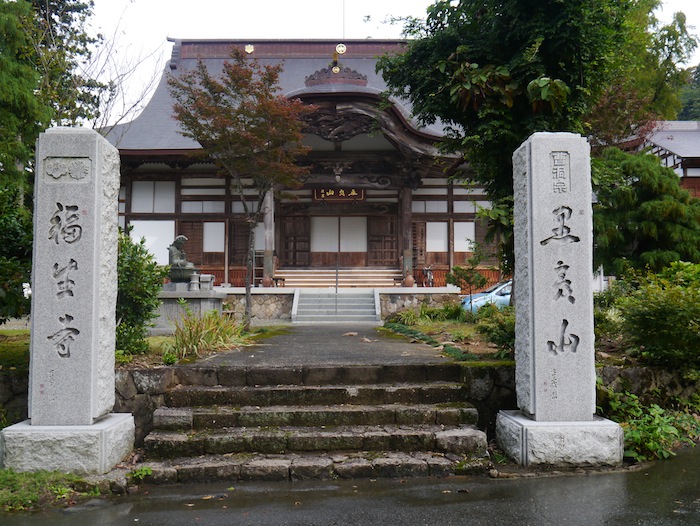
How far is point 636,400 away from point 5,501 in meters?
5.26

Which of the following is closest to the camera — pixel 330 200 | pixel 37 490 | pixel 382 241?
pixel 37 490

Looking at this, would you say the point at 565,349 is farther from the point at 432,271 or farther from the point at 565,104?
the point at 432,271

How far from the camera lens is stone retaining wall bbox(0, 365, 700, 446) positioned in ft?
15.0

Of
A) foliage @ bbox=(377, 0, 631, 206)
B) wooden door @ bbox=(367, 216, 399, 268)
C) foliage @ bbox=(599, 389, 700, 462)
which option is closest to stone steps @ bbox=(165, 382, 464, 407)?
foliage @ bbox=(599, 389, 700, 462)

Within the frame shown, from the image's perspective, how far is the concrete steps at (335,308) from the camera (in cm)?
1312

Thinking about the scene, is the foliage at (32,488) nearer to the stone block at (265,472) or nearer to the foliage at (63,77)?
the stone block at (265,472)

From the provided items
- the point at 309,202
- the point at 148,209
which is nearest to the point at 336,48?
the point at 309,202

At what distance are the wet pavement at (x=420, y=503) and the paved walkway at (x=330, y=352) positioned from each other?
5.50 ft

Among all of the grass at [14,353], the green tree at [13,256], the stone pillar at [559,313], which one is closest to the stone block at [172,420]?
the grass at [14,353]

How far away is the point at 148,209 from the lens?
17094 mm

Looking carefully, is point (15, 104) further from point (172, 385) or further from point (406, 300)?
point (406, 300)

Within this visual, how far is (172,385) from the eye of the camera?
4.80m

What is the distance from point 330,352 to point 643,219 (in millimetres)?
6245

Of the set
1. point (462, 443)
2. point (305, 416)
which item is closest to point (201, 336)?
point (305, 416)
